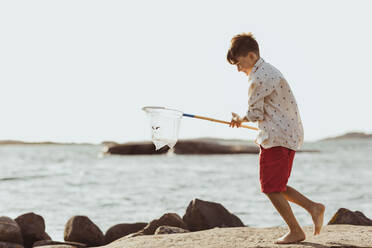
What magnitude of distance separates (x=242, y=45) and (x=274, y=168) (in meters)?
1.07

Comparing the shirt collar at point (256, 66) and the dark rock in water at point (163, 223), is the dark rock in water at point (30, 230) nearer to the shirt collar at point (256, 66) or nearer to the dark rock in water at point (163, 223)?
the dark rock in water at point (163, 223)

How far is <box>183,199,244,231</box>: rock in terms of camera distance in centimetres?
725

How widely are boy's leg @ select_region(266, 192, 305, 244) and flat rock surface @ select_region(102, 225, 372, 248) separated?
0.07 metres

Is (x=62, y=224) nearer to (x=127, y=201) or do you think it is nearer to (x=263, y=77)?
(x=127, y=201)

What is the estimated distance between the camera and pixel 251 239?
4852 millimetres

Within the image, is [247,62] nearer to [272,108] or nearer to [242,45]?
[242,45]

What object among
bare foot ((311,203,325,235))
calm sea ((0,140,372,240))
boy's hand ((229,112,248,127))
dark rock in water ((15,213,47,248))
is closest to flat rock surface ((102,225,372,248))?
bare foot ((311,203,325,235))

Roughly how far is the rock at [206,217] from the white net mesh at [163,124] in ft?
8.35

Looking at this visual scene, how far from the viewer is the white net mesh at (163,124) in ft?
16.1

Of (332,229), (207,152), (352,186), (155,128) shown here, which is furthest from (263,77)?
(207,152)

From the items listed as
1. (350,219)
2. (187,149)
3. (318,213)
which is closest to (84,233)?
(350,219)

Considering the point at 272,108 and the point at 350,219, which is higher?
the point at 272,108

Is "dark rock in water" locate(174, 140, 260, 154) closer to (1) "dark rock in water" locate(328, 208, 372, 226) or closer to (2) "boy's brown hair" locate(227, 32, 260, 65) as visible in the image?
(1) "dark rock in water" locate(328, 208, 372, 226)

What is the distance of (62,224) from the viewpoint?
9.98m
